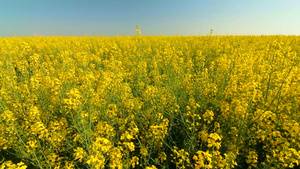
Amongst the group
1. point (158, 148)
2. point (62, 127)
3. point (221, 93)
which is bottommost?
point (158, 148)

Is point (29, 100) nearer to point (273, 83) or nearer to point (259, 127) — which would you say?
point (259, 127)

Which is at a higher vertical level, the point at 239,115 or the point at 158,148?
the point at 239,115

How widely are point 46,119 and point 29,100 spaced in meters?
0.81

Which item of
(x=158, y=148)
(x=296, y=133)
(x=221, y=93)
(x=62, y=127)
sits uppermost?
(x=221, y=93)

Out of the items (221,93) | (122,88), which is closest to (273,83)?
(221,93)

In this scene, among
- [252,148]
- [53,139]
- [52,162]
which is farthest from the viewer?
[252,148]

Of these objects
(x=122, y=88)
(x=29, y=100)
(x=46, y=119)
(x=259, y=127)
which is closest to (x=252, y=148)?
(x=259, y=127)

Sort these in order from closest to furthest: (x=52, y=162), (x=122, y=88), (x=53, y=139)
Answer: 1. (x=52, y=162)
2. (x=53, y=139)
3. (x=122, y=88)

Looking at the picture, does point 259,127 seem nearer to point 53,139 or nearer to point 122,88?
point 122,88

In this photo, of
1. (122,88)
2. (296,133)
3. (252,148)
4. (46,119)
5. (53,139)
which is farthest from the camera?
(122,88)

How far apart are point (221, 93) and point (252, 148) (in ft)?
3.71

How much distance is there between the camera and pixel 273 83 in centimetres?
343

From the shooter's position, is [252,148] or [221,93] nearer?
[252,148]

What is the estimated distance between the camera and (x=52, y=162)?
7.40 feet
